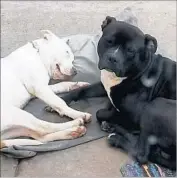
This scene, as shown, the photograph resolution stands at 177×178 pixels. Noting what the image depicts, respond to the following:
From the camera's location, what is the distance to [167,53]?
12.8ft

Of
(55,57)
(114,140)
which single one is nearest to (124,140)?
(114,140)

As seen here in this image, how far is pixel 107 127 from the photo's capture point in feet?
10.0

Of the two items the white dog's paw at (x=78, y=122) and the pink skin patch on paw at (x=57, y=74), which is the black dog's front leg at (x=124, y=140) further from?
the pink skin patch on paw at (x=57, y=74)

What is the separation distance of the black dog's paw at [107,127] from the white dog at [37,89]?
9 cm

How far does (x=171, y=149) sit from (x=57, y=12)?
70.8 inches

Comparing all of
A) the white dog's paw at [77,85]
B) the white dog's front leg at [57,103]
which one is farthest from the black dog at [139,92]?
the white dog's paw at [77,85]

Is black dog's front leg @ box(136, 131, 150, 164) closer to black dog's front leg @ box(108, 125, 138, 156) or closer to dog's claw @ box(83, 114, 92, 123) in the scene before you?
black dog's front leg @ box(108, 125, 138, 156)

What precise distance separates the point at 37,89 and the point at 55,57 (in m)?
0.29

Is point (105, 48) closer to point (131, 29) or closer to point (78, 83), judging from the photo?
point (131, 29)

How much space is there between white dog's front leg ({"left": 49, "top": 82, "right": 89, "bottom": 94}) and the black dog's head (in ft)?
1.72

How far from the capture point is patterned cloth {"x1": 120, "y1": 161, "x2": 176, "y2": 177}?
2.66 metres

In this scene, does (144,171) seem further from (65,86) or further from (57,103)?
(65,86)

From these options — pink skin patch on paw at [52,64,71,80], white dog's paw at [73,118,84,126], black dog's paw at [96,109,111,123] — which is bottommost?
black dog's paw at [96,109,111,123]

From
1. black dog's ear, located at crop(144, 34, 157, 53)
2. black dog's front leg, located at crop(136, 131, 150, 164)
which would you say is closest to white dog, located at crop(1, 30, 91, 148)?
black dog's front leg, located at crop(136, 131, 150, 164)
